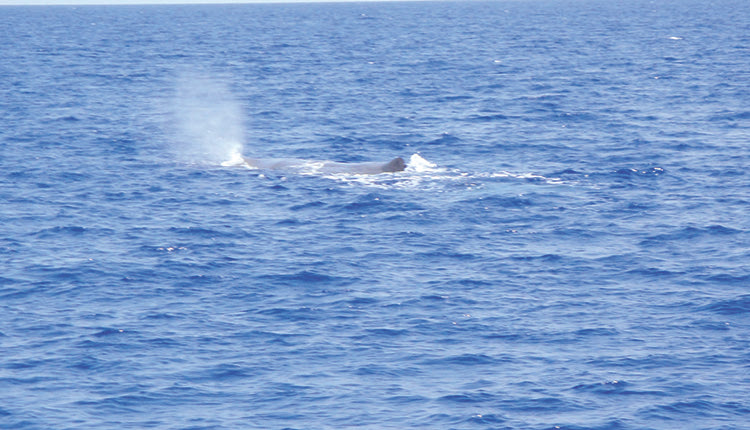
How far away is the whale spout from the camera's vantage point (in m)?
54.8

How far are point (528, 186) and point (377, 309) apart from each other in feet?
64.5

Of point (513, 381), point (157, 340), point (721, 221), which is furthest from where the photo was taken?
point (721, 221)

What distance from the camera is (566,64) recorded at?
116562mm

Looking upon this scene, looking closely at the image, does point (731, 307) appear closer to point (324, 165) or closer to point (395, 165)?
point (395, 165)

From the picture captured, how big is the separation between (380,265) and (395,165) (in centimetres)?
1631

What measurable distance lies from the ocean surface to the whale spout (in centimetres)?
82

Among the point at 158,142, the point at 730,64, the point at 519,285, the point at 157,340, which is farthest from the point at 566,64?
the point at 157,340

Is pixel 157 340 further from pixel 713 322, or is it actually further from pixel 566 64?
pixel 566 64

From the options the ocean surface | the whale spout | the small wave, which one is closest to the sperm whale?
the whale spout

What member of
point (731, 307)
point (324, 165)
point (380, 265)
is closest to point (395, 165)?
point (324, 165)

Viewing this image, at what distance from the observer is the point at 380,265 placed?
129 feet

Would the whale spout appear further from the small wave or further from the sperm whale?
the small wave

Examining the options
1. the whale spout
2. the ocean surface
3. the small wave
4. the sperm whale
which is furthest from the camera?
the sperm whale

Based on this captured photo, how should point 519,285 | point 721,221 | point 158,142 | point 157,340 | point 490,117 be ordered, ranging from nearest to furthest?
point 157,340, point 519,285, point 721,221, point 158,142, point 490,117
